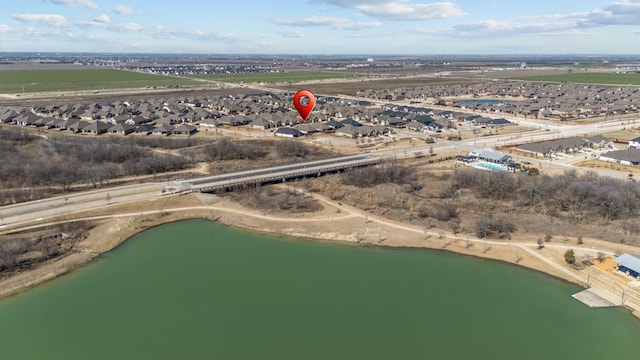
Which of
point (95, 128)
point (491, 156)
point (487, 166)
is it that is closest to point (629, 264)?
point (487, 166)

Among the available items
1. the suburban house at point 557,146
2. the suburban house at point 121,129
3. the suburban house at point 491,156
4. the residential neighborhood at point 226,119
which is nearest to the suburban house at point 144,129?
the residential neighborhood at point 226,119

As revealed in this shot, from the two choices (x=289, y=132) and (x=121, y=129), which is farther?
(x=121, y=129)

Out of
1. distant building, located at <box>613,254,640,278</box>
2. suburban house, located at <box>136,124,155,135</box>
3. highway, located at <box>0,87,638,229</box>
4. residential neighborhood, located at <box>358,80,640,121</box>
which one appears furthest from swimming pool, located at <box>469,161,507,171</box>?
suburban house, located at <box>136,124,155,135</box>

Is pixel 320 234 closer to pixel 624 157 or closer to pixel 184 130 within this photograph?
pixel 624 157

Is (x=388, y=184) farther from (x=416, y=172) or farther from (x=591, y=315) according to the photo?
(x=591, y=315)

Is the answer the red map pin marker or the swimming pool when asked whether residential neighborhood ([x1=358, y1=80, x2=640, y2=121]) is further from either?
the red map pin marker
